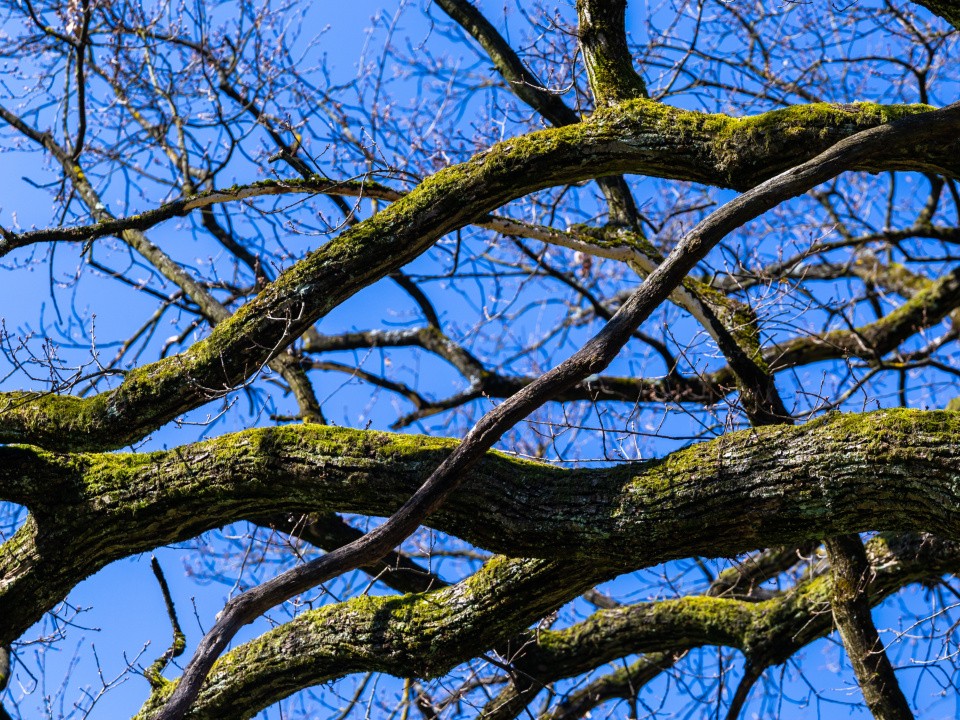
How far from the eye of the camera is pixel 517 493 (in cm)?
342

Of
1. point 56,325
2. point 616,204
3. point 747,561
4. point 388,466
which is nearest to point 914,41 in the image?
point 616,204

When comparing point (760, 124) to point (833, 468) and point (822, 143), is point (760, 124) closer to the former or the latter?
point (822, 143)

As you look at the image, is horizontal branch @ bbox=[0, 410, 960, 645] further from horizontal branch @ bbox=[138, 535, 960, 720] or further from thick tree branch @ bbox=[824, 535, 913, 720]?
thick tree branch @ bbox=[824, 535, 913, 720]

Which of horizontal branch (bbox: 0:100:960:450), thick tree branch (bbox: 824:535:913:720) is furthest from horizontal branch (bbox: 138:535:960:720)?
horizontal branch (bbox: 0:100:960:450)

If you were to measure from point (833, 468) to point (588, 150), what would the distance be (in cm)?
148

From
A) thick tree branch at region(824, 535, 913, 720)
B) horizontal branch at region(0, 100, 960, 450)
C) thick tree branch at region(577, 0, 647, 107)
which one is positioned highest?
thick tree branch at region(577, 0, 647, 107)

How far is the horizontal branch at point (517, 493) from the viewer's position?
10.1ft

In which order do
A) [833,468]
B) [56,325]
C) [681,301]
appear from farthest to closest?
[56,325], [681,301], [833,468]

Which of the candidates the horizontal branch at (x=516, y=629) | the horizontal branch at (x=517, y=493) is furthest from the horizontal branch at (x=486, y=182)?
the horizontal branch at (x=516, y=629)

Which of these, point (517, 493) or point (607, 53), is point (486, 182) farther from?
point (517, 493)

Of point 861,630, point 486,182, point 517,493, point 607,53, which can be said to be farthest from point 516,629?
point 607,53

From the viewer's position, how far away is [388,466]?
3.49 meters

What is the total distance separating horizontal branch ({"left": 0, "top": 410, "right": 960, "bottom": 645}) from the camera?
3092 millimetres

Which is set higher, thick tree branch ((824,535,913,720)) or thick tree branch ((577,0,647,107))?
thick tree branch ((577,0,647,107))
